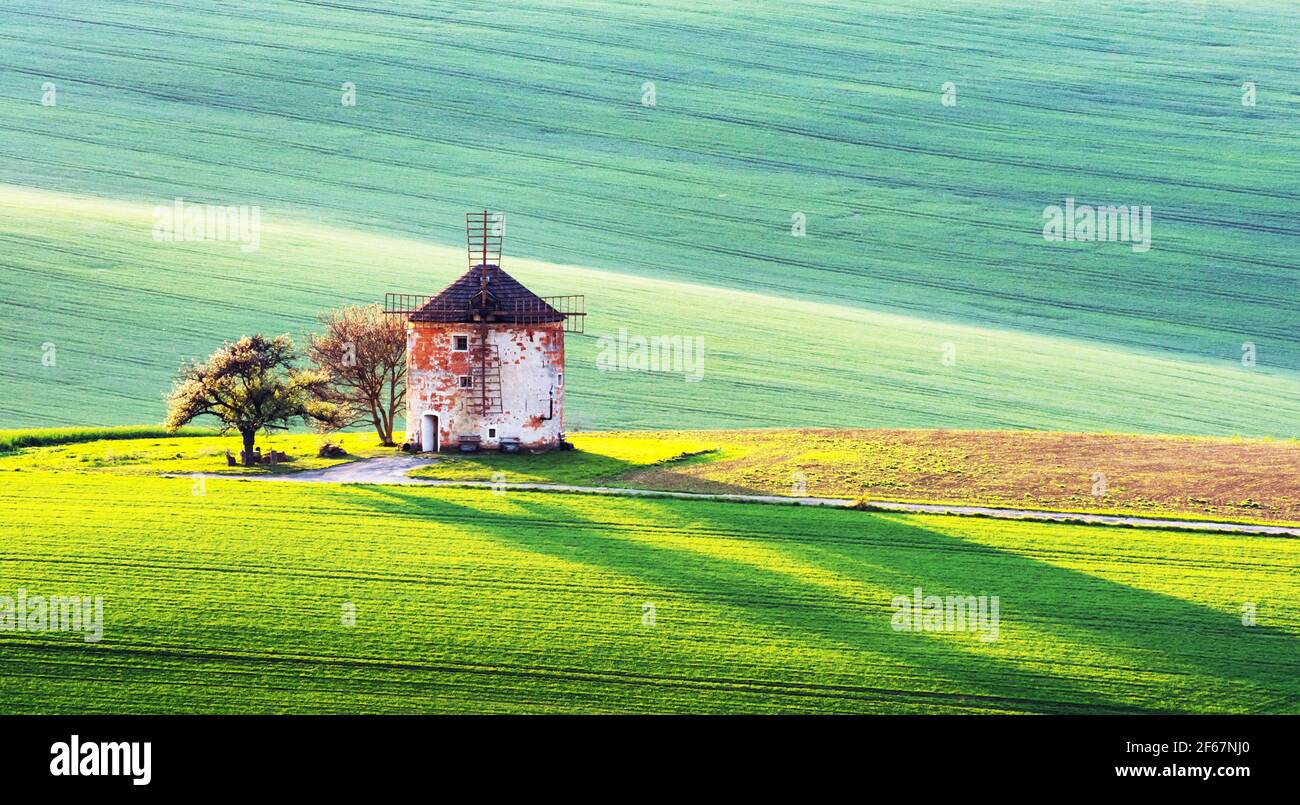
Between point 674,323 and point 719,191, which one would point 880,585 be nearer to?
point 674,323

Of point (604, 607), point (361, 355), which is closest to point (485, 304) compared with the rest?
point (361, 355)

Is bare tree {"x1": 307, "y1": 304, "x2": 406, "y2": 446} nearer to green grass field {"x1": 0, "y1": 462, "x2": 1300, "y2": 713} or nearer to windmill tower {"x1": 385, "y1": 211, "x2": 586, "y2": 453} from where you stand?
windmill tower {"x1": 385, "y1": 211, "x2": 586, "y2": 453}

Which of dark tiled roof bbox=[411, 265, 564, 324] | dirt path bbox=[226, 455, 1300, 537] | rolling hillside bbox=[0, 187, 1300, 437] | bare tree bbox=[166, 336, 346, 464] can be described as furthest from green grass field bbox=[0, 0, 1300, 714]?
dark tiled roof bbox=[411, 265, 564, 324]

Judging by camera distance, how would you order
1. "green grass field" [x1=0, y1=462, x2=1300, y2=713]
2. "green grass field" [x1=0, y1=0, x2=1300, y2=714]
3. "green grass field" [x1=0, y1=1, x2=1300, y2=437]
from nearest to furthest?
"green grass field" [x1=0, y1=462, x2=1300, y2=713], "green grass field" [x1=0, y1=0, x2=1300, y2=714], "green grass field" [x1=0, y1=1, x2=1300, y2=437]

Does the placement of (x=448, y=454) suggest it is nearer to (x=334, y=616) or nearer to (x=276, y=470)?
(x=276, y=470)

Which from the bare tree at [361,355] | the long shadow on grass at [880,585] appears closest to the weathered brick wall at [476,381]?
the bare tree at [361,355]

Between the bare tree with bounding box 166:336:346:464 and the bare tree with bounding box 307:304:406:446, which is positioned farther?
the bare tree with bounding box 307:304:406:446
